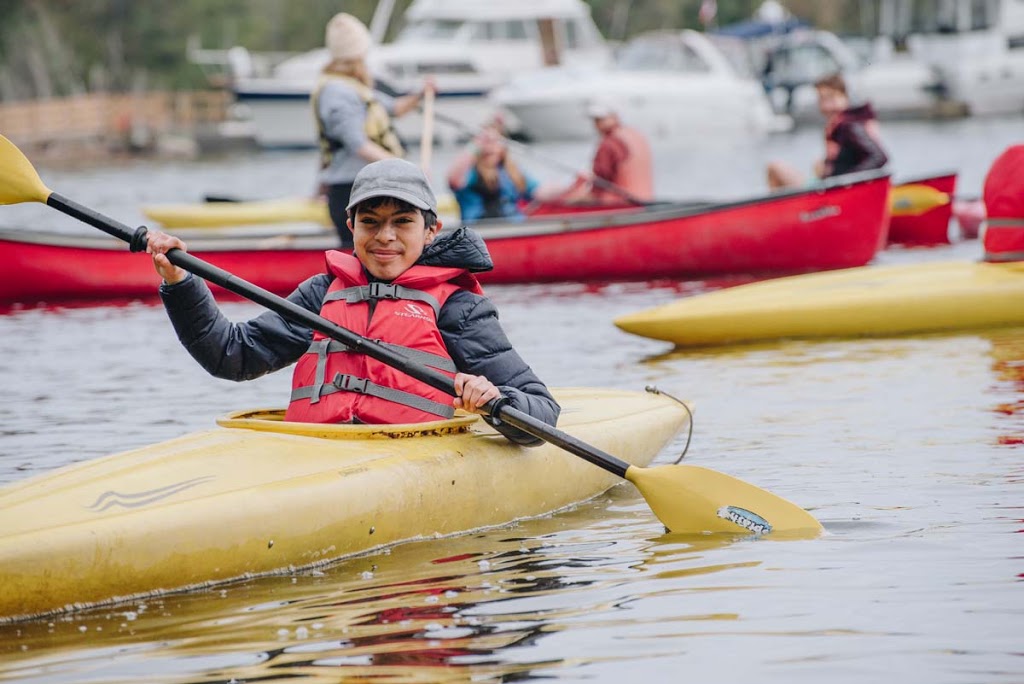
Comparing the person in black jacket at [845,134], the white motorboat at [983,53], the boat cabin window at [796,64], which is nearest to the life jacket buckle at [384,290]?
the person in black jacket at [845,134]

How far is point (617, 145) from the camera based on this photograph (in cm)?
1448

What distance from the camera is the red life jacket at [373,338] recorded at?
536 cm

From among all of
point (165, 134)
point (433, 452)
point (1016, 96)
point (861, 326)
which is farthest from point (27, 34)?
point (433, 452)

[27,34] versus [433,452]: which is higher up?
[27,34]

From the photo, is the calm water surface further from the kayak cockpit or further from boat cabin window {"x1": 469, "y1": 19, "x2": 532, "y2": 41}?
boat cabin window {"x1": 469, "y1": 19, "x2": 532, "y2": 41}

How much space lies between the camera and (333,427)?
5.34 m

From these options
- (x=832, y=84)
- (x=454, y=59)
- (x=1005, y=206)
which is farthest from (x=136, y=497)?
(x=454, y=59)

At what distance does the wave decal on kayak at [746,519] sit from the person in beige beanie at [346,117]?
203 inches

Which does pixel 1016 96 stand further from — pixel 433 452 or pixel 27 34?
pixel 433 452

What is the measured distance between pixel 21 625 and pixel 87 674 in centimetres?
47

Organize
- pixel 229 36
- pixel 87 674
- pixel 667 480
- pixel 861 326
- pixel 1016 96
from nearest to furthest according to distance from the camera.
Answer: pixel 87 674 < pixel 667 480 < pixel 861 326 < pixel 1016 96 < pixel 229 36

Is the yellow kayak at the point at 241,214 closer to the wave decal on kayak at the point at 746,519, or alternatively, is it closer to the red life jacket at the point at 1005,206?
the red life jacket at the point at 1005,206

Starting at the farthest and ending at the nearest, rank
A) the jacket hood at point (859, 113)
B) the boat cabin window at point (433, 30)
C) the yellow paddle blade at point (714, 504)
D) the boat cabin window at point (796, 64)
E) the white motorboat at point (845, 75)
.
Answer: the boat cabin window at point (796, 64)
the white motorboat at point (845, 75)
the boat cabin window at point (433, 30)
the jacket hood at point (859, 113)
the yellow paddle blade at point (714, 504)

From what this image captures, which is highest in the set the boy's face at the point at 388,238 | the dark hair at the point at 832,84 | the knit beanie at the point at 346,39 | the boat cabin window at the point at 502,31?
the boat cabin window at the point at 502,31
